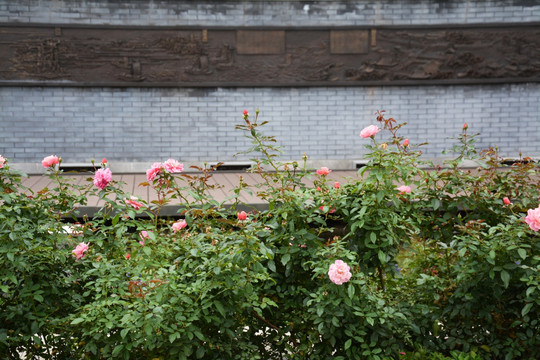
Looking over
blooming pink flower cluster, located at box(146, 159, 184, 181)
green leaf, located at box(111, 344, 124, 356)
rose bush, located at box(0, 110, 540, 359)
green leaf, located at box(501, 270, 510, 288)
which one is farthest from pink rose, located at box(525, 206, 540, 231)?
green leaf, located at box(111, 344, 124, 356)

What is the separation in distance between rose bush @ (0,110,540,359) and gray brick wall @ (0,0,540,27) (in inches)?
310

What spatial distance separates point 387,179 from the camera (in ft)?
10.6

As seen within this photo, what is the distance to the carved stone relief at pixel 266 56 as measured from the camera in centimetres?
1048

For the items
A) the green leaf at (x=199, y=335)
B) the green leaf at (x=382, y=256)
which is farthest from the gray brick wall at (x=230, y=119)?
the green leaf at (x=199, y=335)

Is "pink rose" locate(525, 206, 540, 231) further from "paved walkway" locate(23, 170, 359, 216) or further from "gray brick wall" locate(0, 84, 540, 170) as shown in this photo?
"gray brick wall" locate(0, 84, 540, 170)

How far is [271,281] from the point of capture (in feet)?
10.6

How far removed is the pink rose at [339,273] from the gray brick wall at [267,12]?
28.6ft

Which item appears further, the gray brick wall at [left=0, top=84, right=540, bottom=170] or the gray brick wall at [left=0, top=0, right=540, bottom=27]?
the gray brick wall at [left=0, top=84, right=540, bottom=170]

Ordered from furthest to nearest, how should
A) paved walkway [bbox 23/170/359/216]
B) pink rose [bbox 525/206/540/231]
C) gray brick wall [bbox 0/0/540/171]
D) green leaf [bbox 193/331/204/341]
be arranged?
gray brick wall [bbox 0/0/540/171], paved walkway [bbox 23/170/359/216], pink rose [bbox 525/206/540/231], green leaf [bbox 193/331/204/341]

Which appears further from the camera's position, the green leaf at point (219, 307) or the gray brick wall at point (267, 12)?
the gray brick wall at point (267, 12)

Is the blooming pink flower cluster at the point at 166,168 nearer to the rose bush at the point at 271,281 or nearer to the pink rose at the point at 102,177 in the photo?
the rose bush at the point at 271,281

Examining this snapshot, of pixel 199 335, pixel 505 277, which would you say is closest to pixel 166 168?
pixel 199 335

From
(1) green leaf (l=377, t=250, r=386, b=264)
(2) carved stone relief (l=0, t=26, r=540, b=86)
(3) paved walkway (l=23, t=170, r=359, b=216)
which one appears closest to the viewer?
(1) green leaf (l=377, t=250, r=386, b=264)

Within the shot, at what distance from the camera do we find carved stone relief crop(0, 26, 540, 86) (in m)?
10.5
